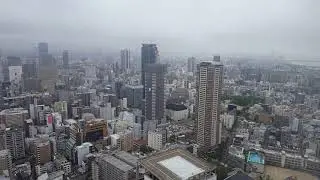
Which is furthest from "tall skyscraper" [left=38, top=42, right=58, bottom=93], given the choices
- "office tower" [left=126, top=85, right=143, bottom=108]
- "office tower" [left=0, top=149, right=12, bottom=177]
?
"office tower" [left=0, top=149, right=12, bottom=177]

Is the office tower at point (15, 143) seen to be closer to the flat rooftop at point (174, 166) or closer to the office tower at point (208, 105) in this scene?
the flat rooftop at point (174, 166)

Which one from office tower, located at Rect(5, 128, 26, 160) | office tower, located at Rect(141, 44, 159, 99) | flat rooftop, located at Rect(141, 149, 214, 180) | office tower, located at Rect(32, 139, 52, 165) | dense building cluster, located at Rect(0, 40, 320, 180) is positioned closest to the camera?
flat rooftop, located at Rect(141, 149, 214, 180)

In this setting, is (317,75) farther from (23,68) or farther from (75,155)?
(23,68)

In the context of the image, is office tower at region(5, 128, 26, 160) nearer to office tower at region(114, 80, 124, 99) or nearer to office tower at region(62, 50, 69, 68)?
office tower at region(114, 80, 124, 99)

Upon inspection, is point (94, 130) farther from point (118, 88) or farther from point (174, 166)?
point (118, 88)

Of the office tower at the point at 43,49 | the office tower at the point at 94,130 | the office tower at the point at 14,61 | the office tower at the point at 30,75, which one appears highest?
the office tower at the point at 43,49

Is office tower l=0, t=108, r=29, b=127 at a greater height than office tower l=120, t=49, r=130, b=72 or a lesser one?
lesser

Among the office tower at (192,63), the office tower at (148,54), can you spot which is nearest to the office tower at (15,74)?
the office tower at (148,54)
